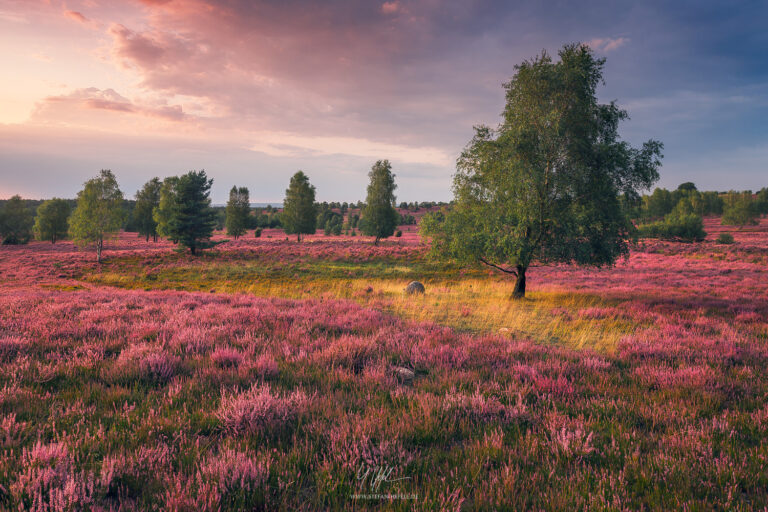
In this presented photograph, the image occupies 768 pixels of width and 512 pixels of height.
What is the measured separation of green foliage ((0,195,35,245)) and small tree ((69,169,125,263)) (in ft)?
148

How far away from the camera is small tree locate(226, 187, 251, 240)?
214ft

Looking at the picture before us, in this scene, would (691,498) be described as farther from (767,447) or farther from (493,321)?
(493,321)

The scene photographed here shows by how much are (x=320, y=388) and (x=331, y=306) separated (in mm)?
6797

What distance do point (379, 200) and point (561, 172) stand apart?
41.1m

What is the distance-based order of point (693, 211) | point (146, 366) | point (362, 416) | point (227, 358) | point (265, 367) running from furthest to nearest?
point (693, 211)
point (227, 358)
point (265, 367)
point (146, 366)
point (362, 416)

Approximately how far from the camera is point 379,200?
54.3m

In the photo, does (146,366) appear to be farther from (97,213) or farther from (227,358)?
(97,213)

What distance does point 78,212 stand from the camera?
36344 mm

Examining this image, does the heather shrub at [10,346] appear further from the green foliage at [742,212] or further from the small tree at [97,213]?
the green foliage at [742,212]

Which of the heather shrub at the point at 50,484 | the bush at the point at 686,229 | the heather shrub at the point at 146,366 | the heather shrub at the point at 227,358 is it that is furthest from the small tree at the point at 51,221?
the bush at the point at 686,229

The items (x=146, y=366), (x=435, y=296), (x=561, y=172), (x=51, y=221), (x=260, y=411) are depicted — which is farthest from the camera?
(x=51, y=221)

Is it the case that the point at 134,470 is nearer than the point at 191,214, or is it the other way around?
the point at 134,470

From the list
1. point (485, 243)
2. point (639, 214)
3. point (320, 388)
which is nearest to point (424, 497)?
point (320, 388)

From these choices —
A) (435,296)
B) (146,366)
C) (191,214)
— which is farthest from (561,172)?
(191,214)
